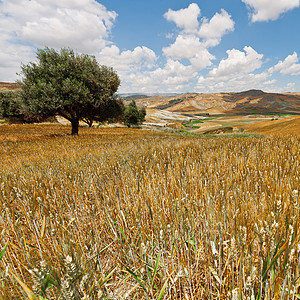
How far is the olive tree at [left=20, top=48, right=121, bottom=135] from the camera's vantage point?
16016mm

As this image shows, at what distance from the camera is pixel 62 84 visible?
1673 centimetres

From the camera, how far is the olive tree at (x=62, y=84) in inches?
631

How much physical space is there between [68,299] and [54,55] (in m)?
22.6

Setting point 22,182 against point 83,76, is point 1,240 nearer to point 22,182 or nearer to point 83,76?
point 22,182

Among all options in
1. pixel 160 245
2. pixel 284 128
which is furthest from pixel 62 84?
pixel 284 128

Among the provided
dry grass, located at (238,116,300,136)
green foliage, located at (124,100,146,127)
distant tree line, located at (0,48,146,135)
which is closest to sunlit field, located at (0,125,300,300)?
dry grass, located at (238,116,300,136)

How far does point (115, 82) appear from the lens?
70.2 feet

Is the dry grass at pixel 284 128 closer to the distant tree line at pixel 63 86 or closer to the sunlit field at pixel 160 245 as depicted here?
the sunlit field at pixel 160 245

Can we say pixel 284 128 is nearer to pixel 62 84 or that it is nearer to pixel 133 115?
pixel 62 84

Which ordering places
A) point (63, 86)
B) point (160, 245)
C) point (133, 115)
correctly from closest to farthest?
point (160, 245), point (63, 86), point (133, 115)

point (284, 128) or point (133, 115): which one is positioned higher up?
point (133, 115)

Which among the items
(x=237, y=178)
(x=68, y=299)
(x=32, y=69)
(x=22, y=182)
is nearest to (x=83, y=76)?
(x=32, y=69)

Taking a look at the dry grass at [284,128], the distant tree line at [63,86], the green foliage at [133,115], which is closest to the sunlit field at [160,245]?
the dry grass at [284,128]

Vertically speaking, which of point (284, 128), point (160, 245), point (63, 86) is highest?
point (63, 86)
